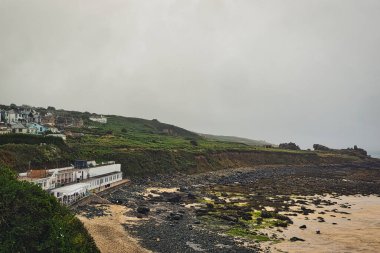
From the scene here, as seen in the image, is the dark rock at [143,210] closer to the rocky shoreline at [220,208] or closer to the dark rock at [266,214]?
the rocky shoreline at [220,208]

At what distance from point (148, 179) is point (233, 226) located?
40.4m

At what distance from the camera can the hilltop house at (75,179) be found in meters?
49.4

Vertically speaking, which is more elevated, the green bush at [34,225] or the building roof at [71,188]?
the green bush at [34,225]

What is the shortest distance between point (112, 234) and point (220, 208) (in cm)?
2158

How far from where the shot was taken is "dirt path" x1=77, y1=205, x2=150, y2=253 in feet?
117

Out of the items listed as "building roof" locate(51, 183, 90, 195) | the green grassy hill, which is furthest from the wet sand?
the green grassy hill

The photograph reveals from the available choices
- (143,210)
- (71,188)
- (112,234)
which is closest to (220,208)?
(143,210)

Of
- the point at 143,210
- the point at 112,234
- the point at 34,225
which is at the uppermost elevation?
the point at 34,225

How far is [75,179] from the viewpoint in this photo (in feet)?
201

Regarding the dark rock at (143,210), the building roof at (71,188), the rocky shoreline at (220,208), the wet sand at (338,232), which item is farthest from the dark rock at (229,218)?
the building roof at (71,188)

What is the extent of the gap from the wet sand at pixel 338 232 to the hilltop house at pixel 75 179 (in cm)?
2762

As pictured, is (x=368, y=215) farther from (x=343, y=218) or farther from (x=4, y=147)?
(x=4, y=147)

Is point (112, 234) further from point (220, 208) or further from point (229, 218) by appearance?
point (220, 208)

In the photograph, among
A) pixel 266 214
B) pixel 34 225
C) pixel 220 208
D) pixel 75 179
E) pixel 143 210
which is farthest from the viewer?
pixel 75 179
